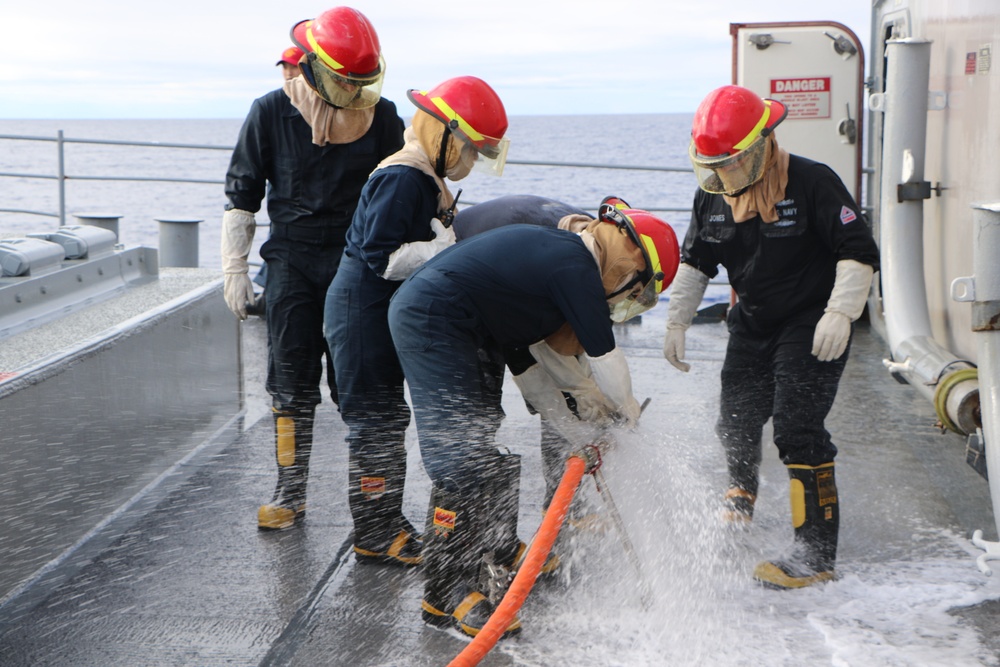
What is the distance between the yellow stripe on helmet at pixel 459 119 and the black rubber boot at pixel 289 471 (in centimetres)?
135

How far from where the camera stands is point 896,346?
4242mm

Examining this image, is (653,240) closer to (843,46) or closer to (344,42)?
(344,42)

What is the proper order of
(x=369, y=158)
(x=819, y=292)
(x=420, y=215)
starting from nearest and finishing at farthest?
1. (x=420, y=215)
2. (x=819, y=292)
3. (x=369, y=158)

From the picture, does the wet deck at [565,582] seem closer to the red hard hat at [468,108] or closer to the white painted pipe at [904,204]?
the white painted pipe at [904,204]

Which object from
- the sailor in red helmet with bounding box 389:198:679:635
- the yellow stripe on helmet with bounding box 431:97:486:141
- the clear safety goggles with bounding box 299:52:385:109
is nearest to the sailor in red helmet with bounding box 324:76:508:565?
the yellow stripe on helmet with bounding box 431:97:486:141

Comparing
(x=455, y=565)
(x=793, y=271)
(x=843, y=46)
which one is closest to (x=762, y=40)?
(x=843, y=46)

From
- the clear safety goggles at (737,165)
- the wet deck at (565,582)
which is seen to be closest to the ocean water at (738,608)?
the wet deck at (565,582)

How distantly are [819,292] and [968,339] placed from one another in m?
0.79

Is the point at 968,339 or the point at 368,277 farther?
the point at 968,339

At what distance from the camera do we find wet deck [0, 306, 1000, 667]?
2.99 metres

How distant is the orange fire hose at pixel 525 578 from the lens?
2584 mm

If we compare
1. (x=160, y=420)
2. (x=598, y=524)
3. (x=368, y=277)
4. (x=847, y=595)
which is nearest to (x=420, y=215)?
(x=368, y=277)

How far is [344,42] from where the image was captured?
3.54 metres

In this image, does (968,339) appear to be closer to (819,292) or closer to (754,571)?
(819,292)
